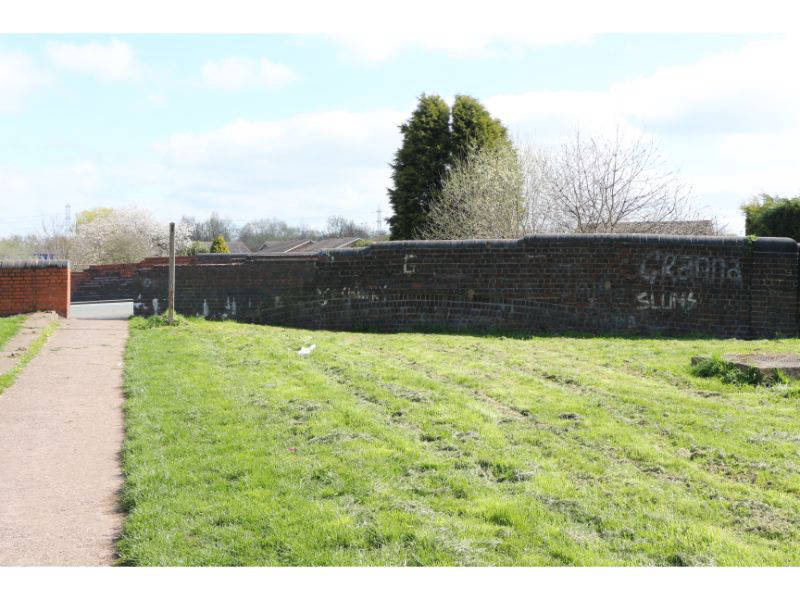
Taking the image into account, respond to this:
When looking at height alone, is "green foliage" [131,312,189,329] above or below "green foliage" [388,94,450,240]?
below

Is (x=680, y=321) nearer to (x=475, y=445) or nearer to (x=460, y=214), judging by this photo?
(x=475, y=445)

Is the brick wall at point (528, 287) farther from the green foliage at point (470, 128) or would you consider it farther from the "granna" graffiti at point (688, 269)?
the green foliage at point (470, 128)

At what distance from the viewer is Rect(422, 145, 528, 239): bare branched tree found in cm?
2544

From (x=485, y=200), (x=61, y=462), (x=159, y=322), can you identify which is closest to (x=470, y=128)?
(x=485, y=200)

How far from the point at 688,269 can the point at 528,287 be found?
2802 mm

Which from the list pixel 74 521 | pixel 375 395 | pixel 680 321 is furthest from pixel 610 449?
pixel 680 321

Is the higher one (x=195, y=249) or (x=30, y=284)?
(x=195, y=249)

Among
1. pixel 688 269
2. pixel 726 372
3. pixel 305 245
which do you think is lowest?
pixel 726 372

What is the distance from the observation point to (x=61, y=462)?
6.18 meters

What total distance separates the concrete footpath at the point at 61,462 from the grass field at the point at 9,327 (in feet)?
6.52

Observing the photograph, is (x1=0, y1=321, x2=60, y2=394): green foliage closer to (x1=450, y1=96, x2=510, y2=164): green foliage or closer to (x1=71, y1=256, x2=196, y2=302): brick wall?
(x1=71, y1=256, x2=196, y2=302): brick wall

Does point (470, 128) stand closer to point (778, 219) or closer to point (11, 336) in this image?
point (778, 219)

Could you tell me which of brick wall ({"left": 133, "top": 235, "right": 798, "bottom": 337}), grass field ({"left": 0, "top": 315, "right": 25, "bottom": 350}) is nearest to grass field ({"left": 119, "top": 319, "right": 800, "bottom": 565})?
grass field ({"left": 0, "top": 315, "right": 25, "bottom": 350})

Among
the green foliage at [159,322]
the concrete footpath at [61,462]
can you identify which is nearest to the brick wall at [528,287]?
the green foliage at [159,322]
